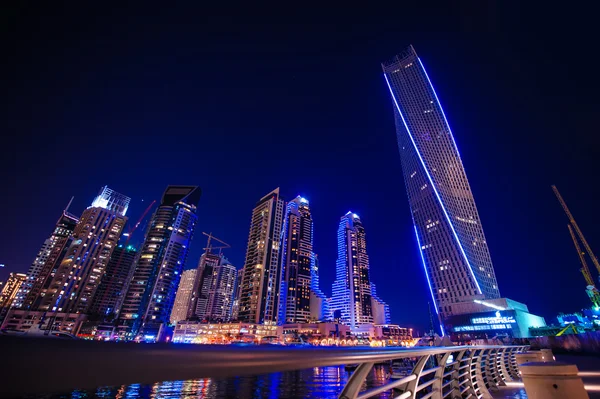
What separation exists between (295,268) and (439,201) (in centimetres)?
8426

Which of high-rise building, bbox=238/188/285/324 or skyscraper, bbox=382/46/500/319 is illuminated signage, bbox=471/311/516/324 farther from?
high-rise building, bbox=238/188/285/324

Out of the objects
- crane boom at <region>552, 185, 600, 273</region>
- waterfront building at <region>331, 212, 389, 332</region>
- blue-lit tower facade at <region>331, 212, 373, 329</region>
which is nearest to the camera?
crane boom at <region>552, 185, 600, 273</region>

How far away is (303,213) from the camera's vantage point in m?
168

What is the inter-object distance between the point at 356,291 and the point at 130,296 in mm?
120305

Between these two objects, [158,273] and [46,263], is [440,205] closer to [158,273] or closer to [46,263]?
[158,273]

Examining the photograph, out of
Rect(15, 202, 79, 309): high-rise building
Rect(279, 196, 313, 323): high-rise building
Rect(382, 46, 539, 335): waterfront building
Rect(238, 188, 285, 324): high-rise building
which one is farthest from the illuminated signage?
Rect(15, 202, 79, 309): high-rise building

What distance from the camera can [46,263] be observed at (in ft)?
373

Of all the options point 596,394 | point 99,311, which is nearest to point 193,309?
point 99,311

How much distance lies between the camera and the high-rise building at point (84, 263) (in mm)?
100375

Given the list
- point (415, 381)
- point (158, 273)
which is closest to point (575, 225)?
point (415, 381)

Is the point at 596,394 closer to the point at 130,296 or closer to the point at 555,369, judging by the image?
the point at 555,369

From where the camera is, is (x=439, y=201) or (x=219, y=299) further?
(x=219, y=299)

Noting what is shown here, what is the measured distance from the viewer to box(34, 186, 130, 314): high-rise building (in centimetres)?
10038

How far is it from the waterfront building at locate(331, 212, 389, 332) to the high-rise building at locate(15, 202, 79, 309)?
140m
